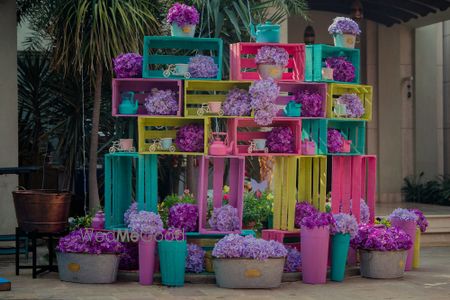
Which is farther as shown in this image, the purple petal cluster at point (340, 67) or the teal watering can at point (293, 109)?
the purple petal cluster at point (340, 67)

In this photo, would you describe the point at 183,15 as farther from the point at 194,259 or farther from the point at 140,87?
the point at 194,259

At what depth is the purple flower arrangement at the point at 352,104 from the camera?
36.3 feet

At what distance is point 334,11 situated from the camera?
19.6m

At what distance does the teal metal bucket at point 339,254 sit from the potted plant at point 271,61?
1905mm

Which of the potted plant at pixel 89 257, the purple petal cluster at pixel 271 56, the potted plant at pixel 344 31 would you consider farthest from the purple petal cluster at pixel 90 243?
the potted plant at pixel 344 31

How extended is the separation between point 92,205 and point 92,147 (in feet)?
2.78

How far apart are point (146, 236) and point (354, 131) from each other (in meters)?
3.10

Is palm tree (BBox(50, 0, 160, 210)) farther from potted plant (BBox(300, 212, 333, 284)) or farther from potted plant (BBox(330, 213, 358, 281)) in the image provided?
potted plant (BBox(330, 213, 358, 281))

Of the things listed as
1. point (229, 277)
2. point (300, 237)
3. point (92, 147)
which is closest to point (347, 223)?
point (300, 237)

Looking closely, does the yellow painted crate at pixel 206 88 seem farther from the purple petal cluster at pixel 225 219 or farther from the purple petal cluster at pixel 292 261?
the purple petal cluster at pixel 292 261

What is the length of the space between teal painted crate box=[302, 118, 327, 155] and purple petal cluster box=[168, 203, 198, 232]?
4.88 feet

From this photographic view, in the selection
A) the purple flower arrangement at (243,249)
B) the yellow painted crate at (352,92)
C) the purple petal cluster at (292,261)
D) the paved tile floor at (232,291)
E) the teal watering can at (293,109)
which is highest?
the yellow painted crate at (352,92)

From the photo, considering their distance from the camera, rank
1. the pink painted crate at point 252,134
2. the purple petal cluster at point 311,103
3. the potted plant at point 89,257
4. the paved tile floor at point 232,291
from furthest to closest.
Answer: the purple petal cluster at point 311,103, the pink painted crate at point 252,134, the potted plant at point 89,257, the paved tile floor at point 232,291

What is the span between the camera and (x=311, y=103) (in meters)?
10.8
